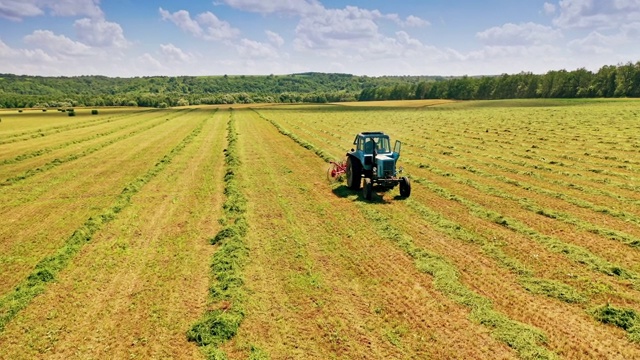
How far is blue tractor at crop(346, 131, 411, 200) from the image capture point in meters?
15.2

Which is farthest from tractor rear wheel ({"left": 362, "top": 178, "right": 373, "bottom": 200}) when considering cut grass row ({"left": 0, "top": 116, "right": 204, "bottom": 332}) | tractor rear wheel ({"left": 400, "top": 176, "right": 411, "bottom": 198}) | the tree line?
the tree line

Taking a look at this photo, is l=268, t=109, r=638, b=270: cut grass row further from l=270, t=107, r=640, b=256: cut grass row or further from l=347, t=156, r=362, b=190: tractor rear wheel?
l=347, t=156, r=362, b=190: tractor rear wheel

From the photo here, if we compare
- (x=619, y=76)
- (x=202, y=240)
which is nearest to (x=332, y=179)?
(x=202, y=240)

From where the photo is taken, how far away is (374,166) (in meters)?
15.7

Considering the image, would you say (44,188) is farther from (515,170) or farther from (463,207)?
(515,170)

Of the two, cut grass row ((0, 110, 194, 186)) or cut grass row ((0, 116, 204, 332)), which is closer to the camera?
cut grass row ((0, 116, 204, 332))

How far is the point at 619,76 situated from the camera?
8369cm

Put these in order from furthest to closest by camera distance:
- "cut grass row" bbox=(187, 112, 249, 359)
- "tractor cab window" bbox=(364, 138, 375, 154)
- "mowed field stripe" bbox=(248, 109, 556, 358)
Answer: "tractor cab window" bbox=(364, 138, 375, 154) → "cut grass row" bbox=(187, 112, 249, 359) → "mowed field stripe" bbox=(248, 109, 556, 358)

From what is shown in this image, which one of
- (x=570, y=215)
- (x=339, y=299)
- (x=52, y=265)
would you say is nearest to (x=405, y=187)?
(x=570, y=215)

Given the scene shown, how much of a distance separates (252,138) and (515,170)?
2235 cm

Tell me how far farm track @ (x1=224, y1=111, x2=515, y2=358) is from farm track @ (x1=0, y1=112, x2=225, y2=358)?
1.34 m

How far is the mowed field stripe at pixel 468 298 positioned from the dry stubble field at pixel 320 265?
1.6 inches

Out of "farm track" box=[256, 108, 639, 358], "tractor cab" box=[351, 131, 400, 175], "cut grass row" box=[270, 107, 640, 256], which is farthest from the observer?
"tractor cab" box=[351, 131, 400, 175]

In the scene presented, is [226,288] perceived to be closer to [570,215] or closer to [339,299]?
[339,299]
